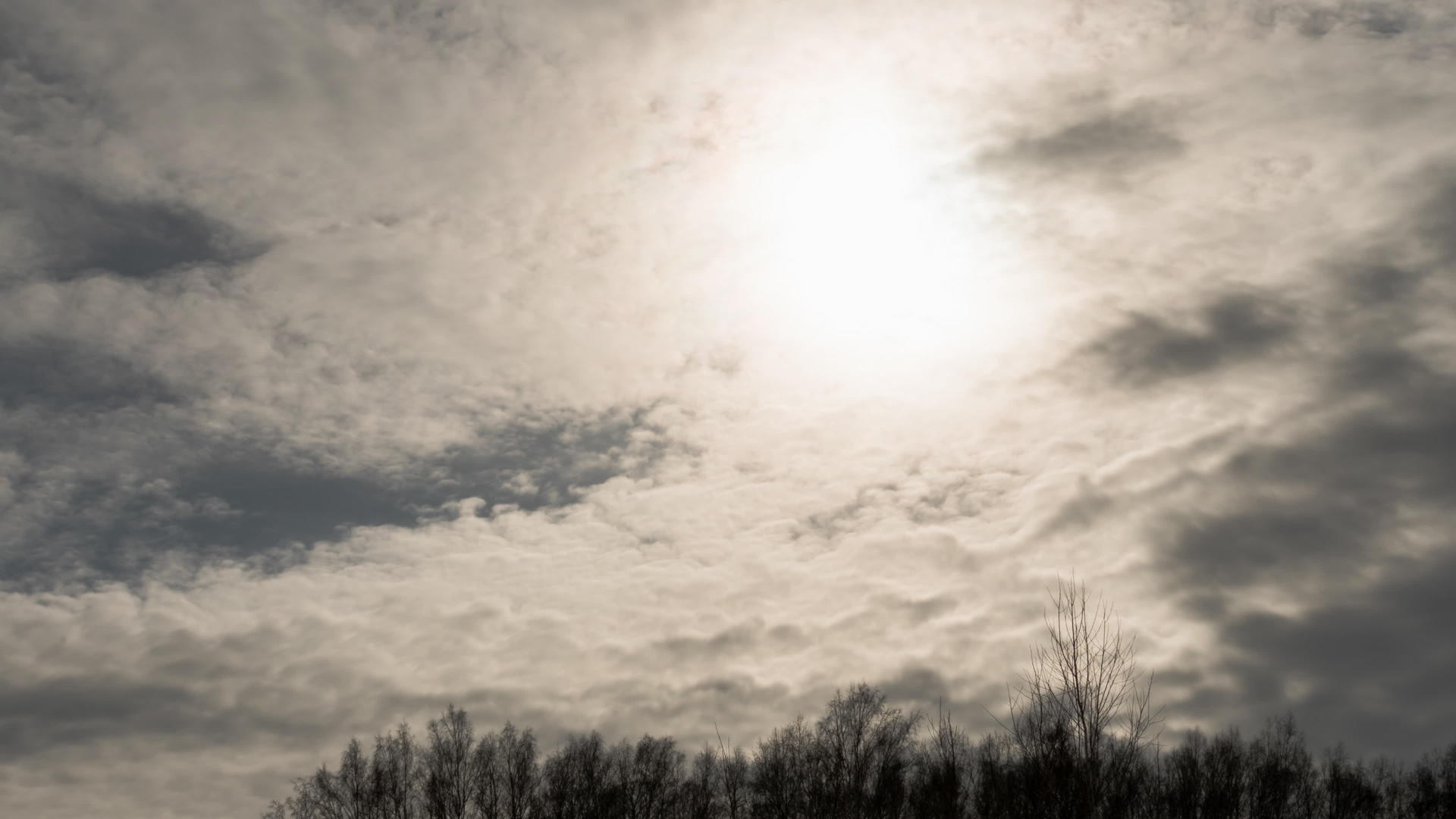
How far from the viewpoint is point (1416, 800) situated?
293 feet

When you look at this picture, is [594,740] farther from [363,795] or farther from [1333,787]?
[1333,787]

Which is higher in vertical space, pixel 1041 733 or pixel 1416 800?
pixel 1041 733

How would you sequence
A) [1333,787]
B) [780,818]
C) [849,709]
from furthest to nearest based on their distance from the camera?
[1333,787], [780,818], [849,709]

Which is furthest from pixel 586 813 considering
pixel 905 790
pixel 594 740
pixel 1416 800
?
pixel 1416 800

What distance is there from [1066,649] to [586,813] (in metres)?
75.2

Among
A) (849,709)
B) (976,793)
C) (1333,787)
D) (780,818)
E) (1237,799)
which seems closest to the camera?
(976,793)

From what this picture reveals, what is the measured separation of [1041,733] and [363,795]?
255ft

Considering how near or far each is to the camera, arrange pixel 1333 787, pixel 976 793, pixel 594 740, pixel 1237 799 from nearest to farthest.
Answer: pixel 976 793 < pixel 1237 799 < pixel 1333 787 < pixel 594 740

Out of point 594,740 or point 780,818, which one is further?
point 594,740

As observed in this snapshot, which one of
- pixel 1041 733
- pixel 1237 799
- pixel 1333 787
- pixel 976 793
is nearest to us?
pixel 1041 733

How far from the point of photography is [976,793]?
54281mm

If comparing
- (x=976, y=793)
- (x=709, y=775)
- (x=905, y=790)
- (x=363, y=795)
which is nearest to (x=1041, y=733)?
(x=976, y=793)

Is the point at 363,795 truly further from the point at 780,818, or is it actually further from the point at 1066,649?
the point at 1066,649

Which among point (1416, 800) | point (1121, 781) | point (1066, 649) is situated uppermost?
point (1066, 649)
